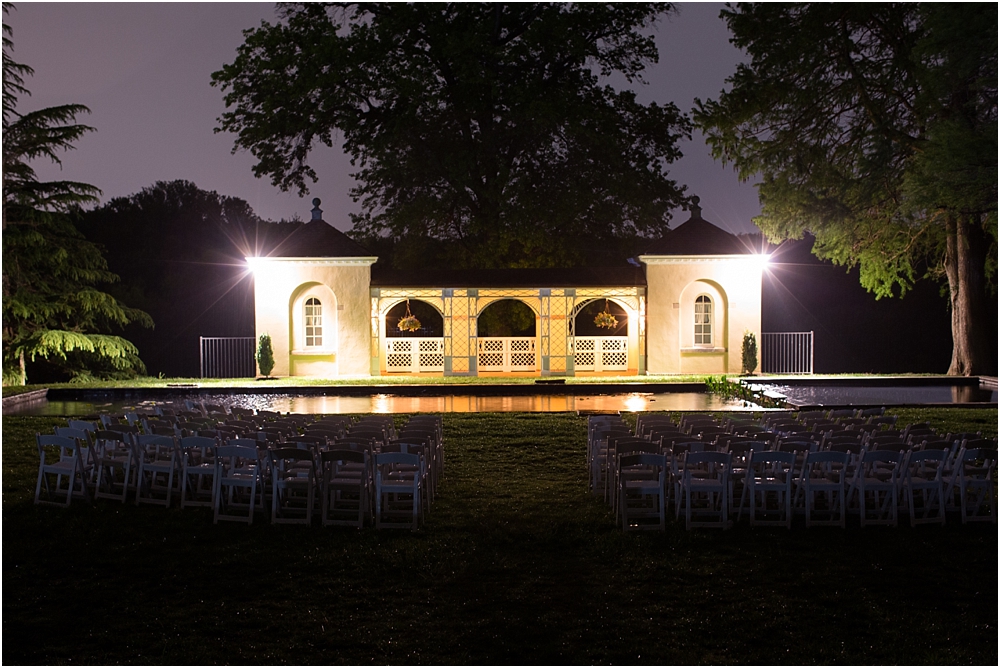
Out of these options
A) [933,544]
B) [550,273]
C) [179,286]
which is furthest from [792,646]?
[179,286]

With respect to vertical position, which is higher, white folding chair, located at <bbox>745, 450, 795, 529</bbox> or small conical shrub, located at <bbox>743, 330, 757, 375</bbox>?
small conical shrub, located at <bbox>743, 330, 757, 375</bbox>

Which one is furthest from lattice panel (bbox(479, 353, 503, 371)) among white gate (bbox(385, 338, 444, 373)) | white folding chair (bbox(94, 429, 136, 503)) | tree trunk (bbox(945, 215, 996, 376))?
white folding chair (bbox(94, 429, 136, 503))

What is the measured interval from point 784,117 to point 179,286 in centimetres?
2489

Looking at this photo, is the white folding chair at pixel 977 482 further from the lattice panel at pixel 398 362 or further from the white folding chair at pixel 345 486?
the lattice panel at pixel 398 362

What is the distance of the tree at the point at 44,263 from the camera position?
24.6 meters

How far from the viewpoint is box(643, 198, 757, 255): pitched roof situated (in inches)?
990

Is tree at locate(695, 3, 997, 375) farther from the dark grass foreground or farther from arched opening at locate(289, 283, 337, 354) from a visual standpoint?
the dark grass foreground

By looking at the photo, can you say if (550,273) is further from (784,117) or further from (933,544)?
(933,544)

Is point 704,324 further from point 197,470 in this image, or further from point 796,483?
point 197,470

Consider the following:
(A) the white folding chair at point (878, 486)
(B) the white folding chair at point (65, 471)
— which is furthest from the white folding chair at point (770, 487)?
(B) the white folding chair at point (65, 471)

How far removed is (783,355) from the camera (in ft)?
92.3

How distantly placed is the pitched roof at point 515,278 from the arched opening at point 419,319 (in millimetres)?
7034

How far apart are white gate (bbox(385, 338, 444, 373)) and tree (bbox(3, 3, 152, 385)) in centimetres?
777

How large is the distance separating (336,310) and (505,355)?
5.11 meters
